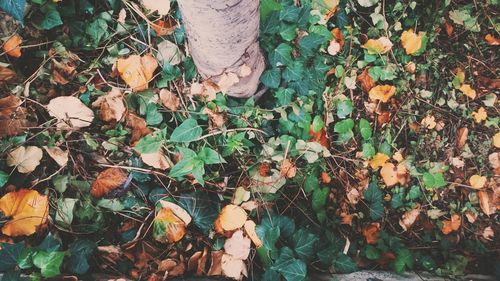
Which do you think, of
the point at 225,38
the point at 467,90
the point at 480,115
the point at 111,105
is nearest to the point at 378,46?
the point at 467,90

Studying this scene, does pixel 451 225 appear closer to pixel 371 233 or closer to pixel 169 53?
pixel 371 233

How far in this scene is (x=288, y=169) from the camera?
1.57 m

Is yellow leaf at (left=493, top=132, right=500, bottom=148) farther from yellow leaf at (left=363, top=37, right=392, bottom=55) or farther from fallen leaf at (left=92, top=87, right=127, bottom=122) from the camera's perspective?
fallen leaf at (left=92, top=87, right=127, bottom=122)

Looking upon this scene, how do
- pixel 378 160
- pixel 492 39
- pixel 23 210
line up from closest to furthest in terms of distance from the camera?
pixel 23 210 < pixel 378 160 < pixel 492 39

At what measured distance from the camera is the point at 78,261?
1.29m

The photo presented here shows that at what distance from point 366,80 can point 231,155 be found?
0.81 meters

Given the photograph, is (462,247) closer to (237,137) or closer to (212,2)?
(237,137)

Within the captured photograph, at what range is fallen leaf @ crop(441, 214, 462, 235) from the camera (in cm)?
178

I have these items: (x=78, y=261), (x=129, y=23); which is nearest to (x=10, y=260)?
(x=78, y=261)

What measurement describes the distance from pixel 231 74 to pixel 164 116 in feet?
1.20

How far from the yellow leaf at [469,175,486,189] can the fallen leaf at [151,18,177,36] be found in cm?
165

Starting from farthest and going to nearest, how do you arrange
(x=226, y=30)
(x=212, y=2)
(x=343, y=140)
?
(x=343, y=140), (x=226, y=30), (x=212, y=2)

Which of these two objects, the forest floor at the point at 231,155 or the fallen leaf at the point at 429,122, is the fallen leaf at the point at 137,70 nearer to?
the forest floor at the point at 231,155

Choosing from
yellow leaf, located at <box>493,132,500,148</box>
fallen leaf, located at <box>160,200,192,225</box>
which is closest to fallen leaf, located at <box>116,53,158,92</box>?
fallen leaf, located at <box>160,200,192,225</box>
